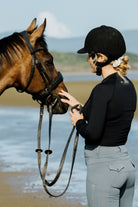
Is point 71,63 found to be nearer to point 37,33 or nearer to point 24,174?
point 24,174

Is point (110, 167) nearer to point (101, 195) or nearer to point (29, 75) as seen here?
point (101, 195)

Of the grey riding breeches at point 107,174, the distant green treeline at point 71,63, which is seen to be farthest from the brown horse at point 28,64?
the distant green treeline at point 71,63

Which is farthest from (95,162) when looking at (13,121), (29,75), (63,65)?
(63,65)

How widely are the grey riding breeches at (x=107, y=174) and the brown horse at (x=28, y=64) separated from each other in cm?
139

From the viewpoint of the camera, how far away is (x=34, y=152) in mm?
11312

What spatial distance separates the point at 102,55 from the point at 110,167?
897 millimetres

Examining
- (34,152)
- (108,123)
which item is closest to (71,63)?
(34,152)

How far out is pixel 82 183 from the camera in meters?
8.27

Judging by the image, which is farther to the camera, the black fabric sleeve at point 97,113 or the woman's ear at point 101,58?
the woman's ear at point 101,58

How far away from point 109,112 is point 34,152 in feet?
26.5

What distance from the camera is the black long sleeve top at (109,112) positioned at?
3359mm

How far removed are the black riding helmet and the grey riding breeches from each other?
0.71m

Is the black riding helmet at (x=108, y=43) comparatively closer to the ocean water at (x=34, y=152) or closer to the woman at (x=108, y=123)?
the woman at (x=108, y=123)

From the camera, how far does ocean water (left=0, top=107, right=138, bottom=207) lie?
819cm
